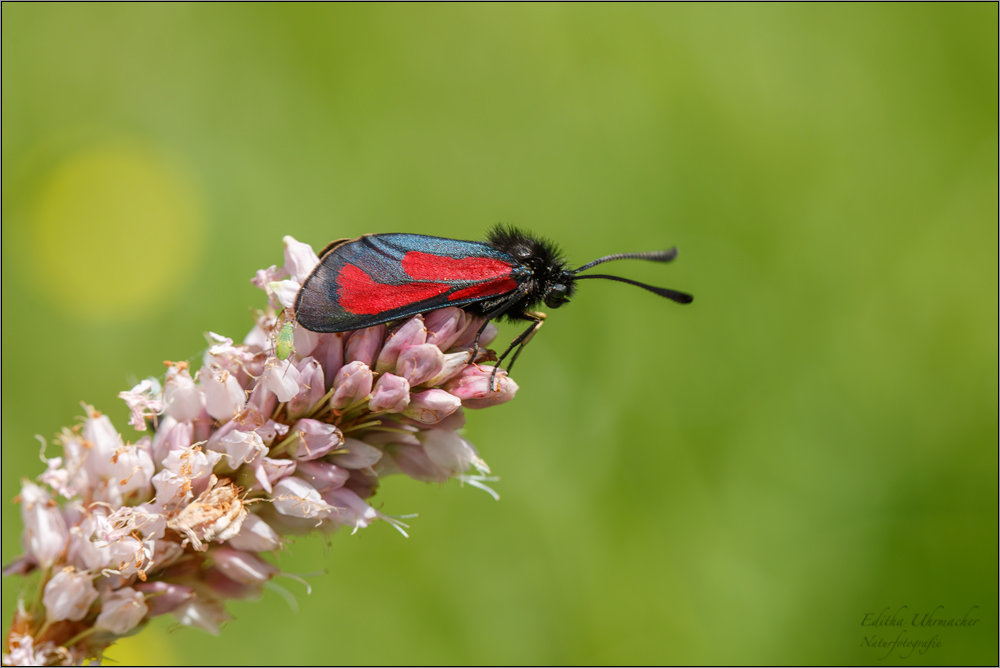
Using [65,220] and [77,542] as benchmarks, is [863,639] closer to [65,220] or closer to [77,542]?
[77,542]

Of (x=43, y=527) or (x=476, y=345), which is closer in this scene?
(x=43, y=527)

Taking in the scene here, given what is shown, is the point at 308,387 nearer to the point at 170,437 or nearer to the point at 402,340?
the point at 402,340

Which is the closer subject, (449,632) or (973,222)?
(449,632)

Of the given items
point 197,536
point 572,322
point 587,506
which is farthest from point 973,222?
point 197,536

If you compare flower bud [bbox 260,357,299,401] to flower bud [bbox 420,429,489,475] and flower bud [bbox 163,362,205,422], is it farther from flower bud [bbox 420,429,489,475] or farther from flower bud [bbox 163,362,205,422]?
flower bud [bbox 420,429,489,475]

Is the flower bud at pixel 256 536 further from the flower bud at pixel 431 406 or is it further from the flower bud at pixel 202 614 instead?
the flower bud at pixel 431 406

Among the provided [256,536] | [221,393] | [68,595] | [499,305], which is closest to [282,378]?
[221,393]
